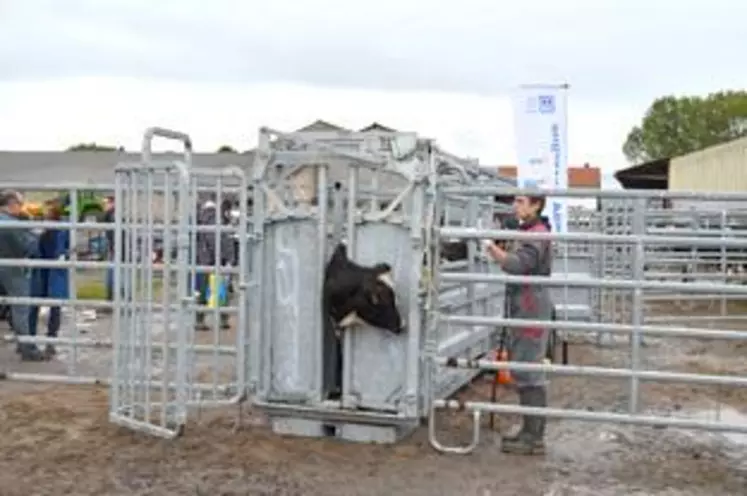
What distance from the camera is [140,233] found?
310 inches

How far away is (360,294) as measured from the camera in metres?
7.13

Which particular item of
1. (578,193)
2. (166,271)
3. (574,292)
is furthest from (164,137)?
(574,292)

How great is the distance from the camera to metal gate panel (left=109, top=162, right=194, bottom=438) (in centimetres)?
751

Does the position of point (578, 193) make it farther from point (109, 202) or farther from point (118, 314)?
point (109, 202)

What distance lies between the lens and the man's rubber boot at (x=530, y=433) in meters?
7.32

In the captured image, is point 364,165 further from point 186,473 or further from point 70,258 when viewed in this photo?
point 70,258

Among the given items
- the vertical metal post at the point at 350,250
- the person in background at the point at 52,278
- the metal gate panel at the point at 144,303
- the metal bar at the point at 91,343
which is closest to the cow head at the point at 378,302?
the vertical metal post at the point at 350,250

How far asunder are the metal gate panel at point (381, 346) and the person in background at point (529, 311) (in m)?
0.66

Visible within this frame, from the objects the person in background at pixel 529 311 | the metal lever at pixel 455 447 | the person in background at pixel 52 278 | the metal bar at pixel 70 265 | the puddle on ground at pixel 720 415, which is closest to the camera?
the metal lever at pixel 455 447

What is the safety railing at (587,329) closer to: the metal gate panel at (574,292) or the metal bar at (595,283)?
the metal bar at (595,283)

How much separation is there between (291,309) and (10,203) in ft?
16.0

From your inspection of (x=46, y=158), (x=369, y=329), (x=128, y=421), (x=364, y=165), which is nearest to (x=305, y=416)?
(x=369, y=329)

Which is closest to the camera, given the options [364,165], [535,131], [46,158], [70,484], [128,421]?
[70,484]

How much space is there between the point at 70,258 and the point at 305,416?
4165 mm
